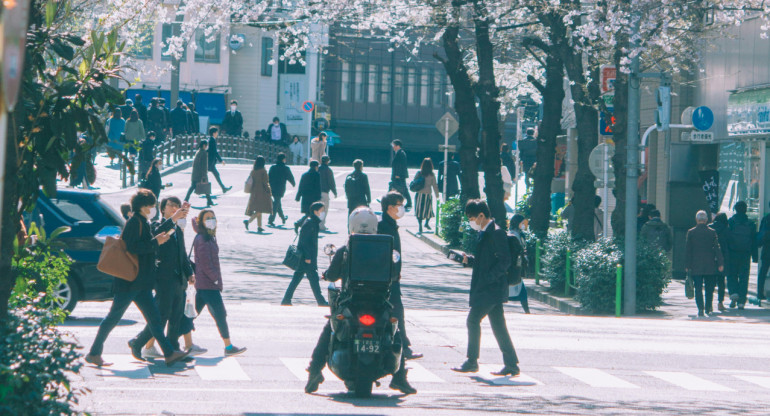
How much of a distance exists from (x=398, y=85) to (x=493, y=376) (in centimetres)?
7230

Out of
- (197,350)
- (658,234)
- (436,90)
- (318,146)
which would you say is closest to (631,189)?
(658,234)

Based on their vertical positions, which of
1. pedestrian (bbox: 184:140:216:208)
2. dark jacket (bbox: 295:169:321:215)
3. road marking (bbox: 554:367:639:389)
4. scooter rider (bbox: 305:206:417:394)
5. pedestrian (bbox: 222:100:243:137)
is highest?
pedestrian (bbox: 222:100:243:137)

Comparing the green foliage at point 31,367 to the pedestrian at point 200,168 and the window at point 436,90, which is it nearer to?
the pedestrian at point 200,168

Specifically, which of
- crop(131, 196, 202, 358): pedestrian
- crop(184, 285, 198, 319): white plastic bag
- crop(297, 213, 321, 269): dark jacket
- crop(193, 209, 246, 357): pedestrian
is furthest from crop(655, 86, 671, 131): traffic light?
crop(131, 196, 202, 358): pedestrian

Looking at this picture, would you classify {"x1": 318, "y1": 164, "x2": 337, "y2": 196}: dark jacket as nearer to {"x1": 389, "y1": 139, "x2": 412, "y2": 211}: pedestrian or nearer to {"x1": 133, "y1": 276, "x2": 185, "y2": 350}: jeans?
{"x1": 389, "y1": 139, "x2": 412, "y2": 211}: pedestrian

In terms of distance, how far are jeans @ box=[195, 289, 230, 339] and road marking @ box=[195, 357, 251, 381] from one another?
0.93 ft

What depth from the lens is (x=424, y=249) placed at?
2764 centimetres

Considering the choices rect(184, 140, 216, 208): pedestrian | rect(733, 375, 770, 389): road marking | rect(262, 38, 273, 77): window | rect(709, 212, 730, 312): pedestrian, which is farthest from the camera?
rect(262, 38, 273, 77): window

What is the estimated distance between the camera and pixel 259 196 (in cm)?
2720

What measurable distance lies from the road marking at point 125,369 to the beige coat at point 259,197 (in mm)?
15744

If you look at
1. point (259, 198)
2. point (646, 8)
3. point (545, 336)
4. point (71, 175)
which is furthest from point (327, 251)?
point (259, 198)

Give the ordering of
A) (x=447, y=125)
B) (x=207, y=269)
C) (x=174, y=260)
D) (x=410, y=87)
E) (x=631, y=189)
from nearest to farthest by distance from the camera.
Result: (x=174, y=260) < (x=207, y=269) < (x=631, y=189) < (x=447, y=125) < (x=410, y=87)

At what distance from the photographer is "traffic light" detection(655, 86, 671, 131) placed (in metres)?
17.9

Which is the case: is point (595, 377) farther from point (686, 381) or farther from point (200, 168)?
point (200, 168)
